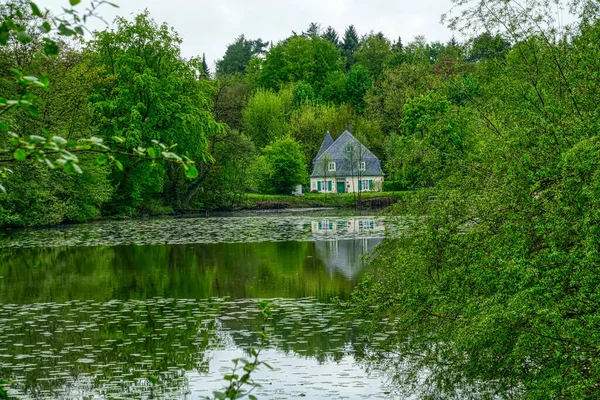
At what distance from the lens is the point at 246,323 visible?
16562 millimetres

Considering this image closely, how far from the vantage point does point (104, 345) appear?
47.4 feet

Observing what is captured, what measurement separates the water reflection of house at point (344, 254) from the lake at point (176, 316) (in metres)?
0.04

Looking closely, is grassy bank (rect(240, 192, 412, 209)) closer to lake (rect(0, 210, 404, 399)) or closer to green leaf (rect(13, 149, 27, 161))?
lake (rect(0, 210, 404, 399))

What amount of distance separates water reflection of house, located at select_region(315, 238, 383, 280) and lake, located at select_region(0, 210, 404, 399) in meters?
0.04

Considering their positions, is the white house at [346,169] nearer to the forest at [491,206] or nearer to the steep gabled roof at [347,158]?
the steep gabled roof at [347,158]

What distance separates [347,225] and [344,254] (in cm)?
1522

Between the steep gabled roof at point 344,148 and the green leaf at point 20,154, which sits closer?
the green leaf at point 20,154

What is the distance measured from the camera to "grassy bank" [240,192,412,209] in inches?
2554

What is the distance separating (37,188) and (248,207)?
22.9m

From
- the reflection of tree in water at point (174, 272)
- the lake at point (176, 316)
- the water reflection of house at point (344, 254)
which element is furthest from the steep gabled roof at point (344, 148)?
the reflection of tree in water at point (174, 272)

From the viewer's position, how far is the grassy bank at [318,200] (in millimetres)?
64875

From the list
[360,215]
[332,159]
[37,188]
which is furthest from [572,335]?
[332,159]

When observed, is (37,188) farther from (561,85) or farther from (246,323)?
(561,85)

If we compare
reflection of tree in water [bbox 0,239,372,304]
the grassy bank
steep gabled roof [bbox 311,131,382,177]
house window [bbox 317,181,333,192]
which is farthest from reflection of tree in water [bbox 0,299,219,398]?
house window [bbox 317,181,333,192]
